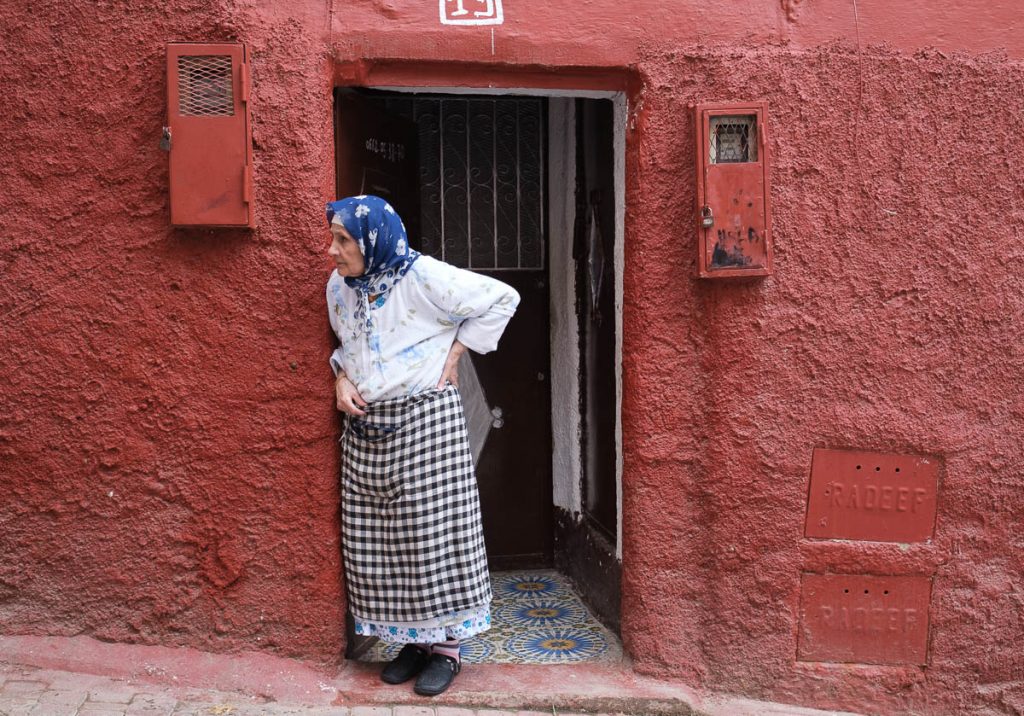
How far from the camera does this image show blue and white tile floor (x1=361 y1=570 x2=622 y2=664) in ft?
11.9

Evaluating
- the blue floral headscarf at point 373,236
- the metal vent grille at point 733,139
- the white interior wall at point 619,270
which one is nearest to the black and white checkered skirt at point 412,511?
the blue floral headscarf at point 373,236

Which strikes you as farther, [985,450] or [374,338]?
[985,450]

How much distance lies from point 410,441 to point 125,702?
1166 millimetres

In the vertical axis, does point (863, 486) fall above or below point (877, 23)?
below

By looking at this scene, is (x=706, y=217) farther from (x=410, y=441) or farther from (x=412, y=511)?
(x=412, y=511)

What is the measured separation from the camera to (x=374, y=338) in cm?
314

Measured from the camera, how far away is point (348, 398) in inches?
123

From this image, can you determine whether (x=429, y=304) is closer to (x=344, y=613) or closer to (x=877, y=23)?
(x=344, y=613)

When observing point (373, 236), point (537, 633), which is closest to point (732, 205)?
point (373, 236)

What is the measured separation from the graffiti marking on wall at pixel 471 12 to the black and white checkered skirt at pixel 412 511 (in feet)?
3.95

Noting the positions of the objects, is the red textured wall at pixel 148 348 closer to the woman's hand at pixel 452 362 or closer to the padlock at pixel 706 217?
the woman's hand at pixel 452 362

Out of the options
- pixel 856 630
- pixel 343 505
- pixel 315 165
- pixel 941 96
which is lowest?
pixel 856 630

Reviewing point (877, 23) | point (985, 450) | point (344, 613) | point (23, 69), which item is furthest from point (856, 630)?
point (23, 69)

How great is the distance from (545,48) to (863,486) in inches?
72.0
